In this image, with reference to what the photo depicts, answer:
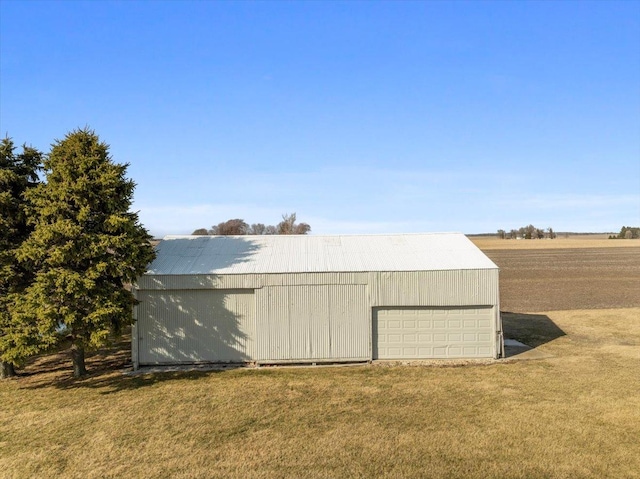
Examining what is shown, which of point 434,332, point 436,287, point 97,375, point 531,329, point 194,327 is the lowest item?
point 97,375

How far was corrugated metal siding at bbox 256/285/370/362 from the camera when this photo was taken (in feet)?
48.6

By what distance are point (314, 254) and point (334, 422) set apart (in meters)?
7.67

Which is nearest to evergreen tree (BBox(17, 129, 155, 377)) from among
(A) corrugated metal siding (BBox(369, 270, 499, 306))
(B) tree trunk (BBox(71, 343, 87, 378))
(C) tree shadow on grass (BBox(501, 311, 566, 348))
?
(B) tree trunk (BBox(71, 343, 87, 378))

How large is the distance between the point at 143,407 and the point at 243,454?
407cm

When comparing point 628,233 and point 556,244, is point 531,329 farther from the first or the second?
point 628,233

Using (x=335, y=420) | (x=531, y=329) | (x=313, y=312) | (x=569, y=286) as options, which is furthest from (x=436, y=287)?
(x=569, y=286)

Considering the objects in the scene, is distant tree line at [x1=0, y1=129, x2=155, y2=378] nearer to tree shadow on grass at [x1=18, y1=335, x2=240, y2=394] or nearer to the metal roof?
tree shadow on grass at [x1=18, y1=335, x2=240, y2=394]

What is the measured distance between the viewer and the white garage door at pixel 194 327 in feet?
48.2

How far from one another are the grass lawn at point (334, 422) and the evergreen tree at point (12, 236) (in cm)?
154

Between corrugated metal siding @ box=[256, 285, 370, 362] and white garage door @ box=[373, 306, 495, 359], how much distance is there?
2.47 feet

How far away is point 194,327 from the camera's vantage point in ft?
48.4

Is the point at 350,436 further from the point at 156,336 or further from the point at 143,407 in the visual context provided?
the point at 156,336

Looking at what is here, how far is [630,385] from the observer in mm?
12016

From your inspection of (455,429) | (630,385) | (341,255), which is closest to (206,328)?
(341,255)
